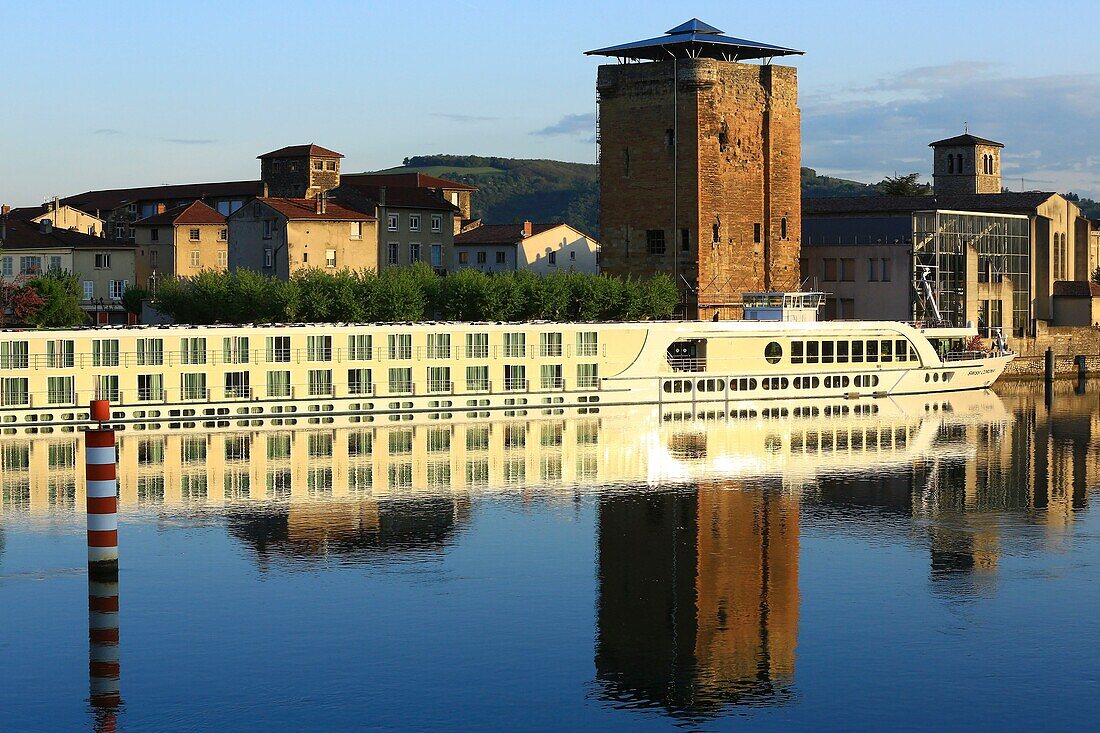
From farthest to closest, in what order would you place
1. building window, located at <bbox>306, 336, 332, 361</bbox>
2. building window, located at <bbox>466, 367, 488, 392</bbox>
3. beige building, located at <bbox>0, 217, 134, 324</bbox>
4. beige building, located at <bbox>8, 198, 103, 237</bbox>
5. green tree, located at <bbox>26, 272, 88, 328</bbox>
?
beige building, located at <bbox>8, 198, 103, 237</bbox>, beige building, located at <bbox>0, 217, 134, 324</bbox>, green tree, located at <bbox>26, 272, 88, 328</bbox>, building window, located at <bbox>466, 367, 488, 392</bbox>, building window, located at <bbox>306, 336, 332, 361</bbox>

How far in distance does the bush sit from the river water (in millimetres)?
26460

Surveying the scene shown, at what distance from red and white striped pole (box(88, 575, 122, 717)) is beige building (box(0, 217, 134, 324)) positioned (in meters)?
84.4

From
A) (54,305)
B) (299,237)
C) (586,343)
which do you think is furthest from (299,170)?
(586,343)

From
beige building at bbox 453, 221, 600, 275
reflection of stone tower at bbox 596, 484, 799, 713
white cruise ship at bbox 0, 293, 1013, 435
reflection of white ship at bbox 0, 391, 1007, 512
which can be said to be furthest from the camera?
beige building at bbox 453, 221, 600, 275

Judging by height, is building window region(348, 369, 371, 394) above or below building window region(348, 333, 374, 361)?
below

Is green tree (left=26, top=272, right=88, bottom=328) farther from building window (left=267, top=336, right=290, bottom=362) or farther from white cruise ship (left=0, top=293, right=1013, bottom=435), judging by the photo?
building window (left=267, top=336, right=290, bottom=362)

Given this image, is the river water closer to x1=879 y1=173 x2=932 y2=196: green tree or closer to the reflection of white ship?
the reflection of white ship

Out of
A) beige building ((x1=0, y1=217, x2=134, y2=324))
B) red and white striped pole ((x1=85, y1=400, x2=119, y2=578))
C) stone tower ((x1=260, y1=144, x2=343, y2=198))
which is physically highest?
stone tower ((x1=260, y1=144, x2=343, y2=198))

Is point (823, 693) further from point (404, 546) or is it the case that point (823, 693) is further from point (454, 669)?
point (404, 546)

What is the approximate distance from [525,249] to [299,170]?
1857 centimetres

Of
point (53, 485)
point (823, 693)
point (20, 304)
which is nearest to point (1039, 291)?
point (20, 304)

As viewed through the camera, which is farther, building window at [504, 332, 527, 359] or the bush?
the bush

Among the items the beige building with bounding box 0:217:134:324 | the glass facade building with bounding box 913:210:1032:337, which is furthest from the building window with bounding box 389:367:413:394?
the beige building with bounding box 0:217:134:324

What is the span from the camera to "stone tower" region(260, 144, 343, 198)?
125688 mm
